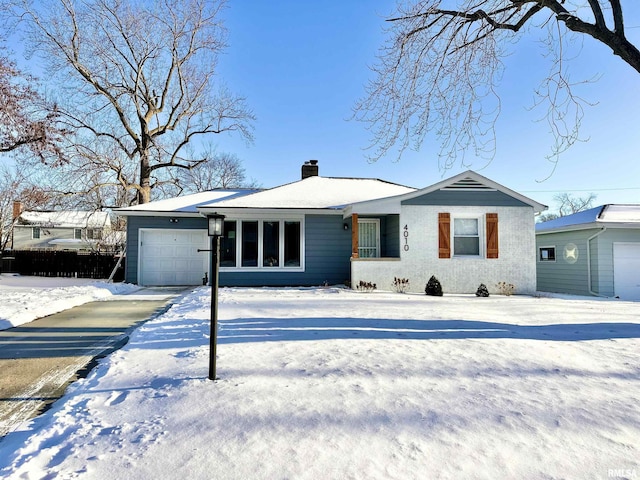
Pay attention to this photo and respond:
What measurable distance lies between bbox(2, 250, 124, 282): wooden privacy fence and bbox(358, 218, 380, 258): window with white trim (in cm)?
1127

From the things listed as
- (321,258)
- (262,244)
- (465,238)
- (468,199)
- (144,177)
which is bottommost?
(321,258)

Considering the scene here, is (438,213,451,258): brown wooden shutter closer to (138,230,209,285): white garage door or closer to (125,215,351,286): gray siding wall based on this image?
(125,215,351,286): gray siding wall

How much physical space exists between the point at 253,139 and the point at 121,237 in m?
12.4

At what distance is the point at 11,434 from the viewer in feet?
7.82

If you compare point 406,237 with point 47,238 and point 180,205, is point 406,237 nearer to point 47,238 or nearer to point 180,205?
point 180,205

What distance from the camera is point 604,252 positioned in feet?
39.7

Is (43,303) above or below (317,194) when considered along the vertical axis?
below

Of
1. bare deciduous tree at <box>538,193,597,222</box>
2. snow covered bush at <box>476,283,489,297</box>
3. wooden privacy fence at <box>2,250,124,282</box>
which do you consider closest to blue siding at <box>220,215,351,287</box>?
snow covered bush at <box>476,283,489,297</box>

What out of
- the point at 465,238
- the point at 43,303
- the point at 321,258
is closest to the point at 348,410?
the point at 43,303

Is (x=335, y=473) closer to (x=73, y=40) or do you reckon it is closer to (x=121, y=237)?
(x=73, y=40)

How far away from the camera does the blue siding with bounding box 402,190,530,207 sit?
11039 millimetres

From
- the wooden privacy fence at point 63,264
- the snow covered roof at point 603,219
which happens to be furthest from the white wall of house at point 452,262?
the wooden privacy fence at point 63,264

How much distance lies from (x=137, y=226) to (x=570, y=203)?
6249cm

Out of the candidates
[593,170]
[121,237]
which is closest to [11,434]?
[593,170]
